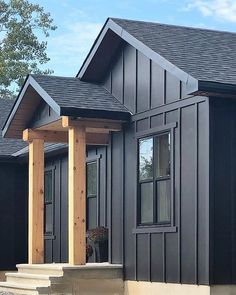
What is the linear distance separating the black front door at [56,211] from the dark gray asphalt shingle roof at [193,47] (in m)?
5.39

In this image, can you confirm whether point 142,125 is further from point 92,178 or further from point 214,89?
point 92,178

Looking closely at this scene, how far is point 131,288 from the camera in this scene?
560 inches

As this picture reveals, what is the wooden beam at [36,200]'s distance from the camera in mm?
16484

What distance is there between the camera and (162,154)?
44.5ft

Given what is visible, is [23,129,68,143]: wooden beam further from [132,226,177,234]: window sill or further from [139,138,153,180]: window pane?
[132,226,177,234]: window sill

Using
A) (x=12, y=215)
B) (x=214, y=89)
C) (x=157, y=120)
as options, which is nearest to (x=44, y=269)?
(x=157, y=120)

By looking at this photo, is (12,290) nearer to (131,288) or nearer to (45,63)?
(131,288)

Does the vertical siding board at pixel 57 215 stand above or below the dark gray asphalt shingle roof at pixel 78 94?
below

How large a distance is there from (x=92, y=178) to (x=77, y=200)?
3.58 m

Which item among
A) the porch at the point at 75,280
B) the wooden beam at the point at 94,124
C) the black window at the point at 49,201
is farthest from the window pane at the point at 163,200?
the black window at the point at 49,201

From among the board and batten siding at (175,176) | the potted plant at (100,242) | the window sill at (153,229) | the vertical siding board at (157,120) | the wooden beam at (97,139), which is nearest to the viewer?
the board and batten siding at (175,176)

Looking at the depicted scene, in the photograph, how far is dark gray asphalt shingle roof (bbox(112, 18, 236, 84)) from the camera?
12320mm

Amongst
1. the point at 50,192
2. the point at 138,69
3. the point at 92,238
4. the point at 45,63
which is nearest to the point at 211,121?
the point at 138,69

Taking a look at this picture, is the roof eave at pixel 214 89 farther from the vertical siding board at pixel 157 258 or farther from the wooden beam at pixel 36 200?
the wooden beam at pixel 36 200
